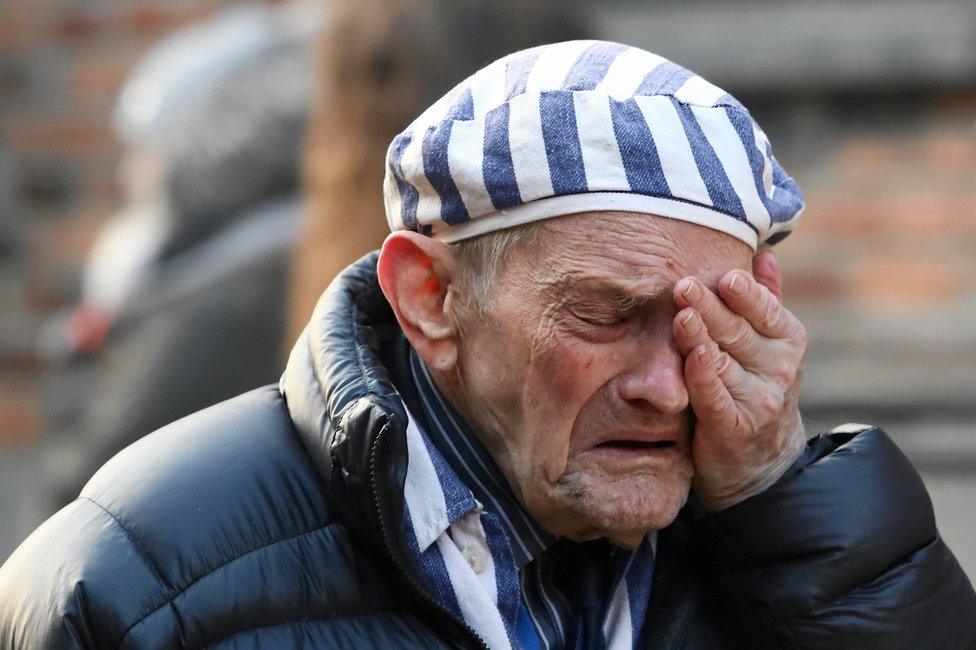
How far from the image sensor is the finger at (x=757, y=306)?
1930 millimetres

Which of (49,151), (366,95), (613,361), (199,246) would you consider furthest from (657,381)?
(49,151)

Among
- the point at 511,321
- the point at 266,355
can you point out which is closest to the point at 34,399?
the point at 266,355

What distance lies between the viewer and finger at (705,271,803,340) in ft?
6.33

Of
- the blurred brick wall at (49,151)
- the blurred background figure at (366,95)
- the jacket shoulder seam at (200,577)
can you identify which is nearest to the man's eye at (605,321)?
the jacket shoulder seam at (200,577)

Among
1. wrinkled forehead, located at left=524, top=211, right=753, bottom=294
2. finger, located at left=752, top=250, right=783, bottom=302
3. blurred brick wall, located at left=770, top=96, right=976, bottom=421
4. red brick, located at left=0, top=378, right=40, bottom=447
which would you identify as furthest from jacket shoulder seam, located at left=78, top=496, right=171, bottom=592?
red brick, located at left=0, top=378, right=40, bottom=447

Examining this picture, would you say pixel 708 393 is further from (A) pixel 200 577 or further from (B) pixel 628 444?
(A) pixel 200 577

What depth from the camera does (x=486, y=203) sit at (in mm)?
1927

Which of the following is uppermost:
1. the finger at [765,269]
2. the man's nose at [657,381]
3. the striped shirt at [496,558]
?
the finger at [765,269]

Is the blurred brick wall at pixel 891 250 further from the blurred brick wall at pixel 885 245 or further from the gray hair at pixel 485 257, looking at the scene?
the gray hair at pixel 485 257

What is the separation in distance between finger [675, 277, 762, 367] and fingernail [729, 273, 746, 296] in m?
0.02

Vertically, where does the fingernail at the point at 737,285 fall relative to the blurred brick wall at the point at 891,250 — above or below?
above

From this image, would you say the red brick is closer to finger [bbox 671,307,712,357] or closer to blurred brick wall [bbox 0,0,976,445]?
blurred brick wall [bbox 0,0,976,445]

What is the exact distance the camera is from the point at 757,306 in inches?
77.1

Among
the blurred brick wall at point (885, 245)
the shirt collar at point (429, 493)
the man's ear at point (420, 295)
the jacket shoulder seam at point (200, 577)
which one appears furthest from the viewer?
the blurred brick wall at point (885, 245)
